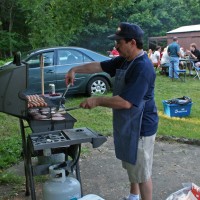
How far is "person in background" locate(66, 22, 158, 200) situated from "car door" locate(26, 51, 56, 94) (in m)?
5.54

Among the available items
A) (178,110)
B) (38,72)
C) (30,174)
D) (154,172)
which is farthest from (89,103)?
(38,72)

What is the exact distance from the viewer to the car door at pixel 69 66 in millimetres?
8508

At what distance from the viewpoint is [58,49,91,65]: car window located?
8641mm

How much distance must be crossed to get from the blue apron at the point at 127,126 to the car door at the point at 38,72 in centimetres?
559

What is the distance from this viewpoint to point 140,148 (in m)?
2.87

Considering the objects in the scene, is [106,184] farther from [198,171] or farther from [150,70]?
[150,70]

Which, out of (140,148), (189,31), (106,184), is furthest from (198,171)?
(189,31)

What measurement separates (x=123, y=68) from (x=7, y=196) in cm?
198

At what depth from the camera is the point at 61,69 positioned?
8.53 m

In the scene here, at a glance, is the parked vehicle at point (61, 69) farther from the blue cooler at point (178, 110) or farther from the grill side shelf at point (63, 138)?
the grill side shelf at point (63, 138)

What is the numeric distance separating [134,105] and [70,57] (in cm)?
630

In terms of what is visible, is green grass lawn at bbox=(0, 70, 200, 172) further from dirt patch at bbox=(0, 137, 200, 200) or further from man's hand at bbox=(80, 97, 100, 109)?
man's hand at bbox=(80, 97, 100, 109)

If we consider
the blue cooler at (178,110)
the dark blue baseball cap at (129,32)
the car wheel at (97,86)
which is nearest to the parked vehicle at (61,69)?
the car wheel at (97,86)

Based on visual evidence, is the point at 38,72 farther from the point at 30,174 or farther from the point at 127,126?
the point at 127,126
